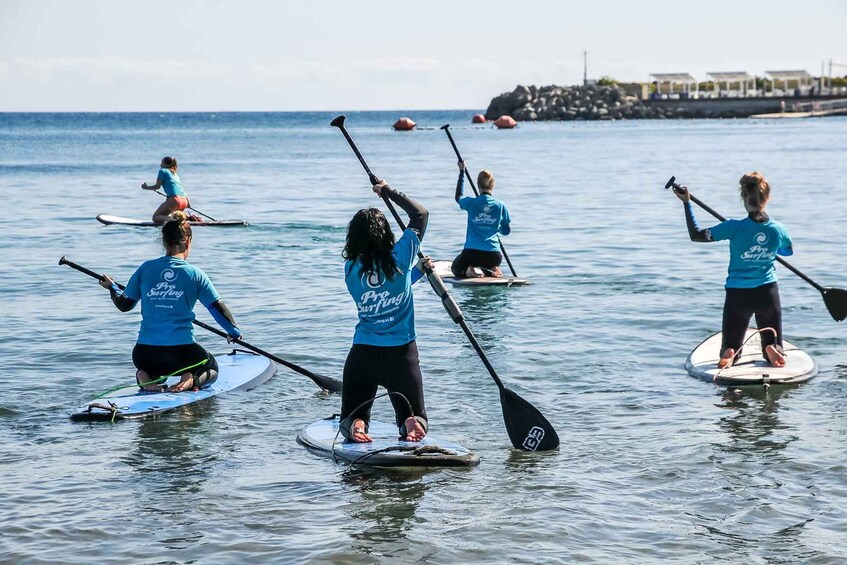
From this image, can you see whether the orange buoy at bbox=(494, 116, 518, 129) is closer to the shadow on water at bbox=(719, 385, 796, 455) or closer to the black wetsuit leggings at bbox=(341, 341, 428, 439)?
the shadow on water at bbox=(719, 385, 796, 455)

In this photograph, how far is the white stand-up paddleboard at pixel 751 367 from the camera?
10.6 metres

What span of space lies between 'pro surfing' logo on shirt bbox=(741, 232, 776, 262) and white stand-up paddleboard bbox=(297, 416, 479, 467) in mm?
3744

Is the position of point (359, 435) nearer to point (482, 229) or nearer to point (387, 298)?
point (387, 298)

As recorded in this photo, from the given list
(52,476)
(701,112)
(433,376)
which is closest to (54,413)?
(52,476)

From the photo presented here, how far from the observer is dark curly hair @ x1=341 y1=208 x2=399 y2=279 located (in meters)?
7.64

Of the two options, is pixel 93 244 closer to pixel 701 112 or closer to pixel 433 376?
pixel 433 376

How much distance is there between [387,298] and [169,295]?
8.67 feet

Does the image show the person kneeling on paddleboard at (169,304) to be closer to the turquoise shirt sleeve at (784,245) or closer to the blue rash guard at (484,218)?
the turquoise shirt sleeve at (784,245)

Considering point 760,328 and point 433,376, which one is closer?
point 760,328

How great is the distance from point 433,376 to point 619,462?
3424mm

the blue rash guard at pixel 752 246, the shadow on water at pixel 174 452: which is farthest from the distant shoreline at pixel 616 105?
the shadow on water at pixel 174 452

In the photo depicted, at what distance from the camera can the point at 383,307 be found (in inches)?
307

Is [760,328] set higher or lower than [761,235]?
lower

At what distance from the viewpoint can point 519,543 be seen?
22.9 ft
